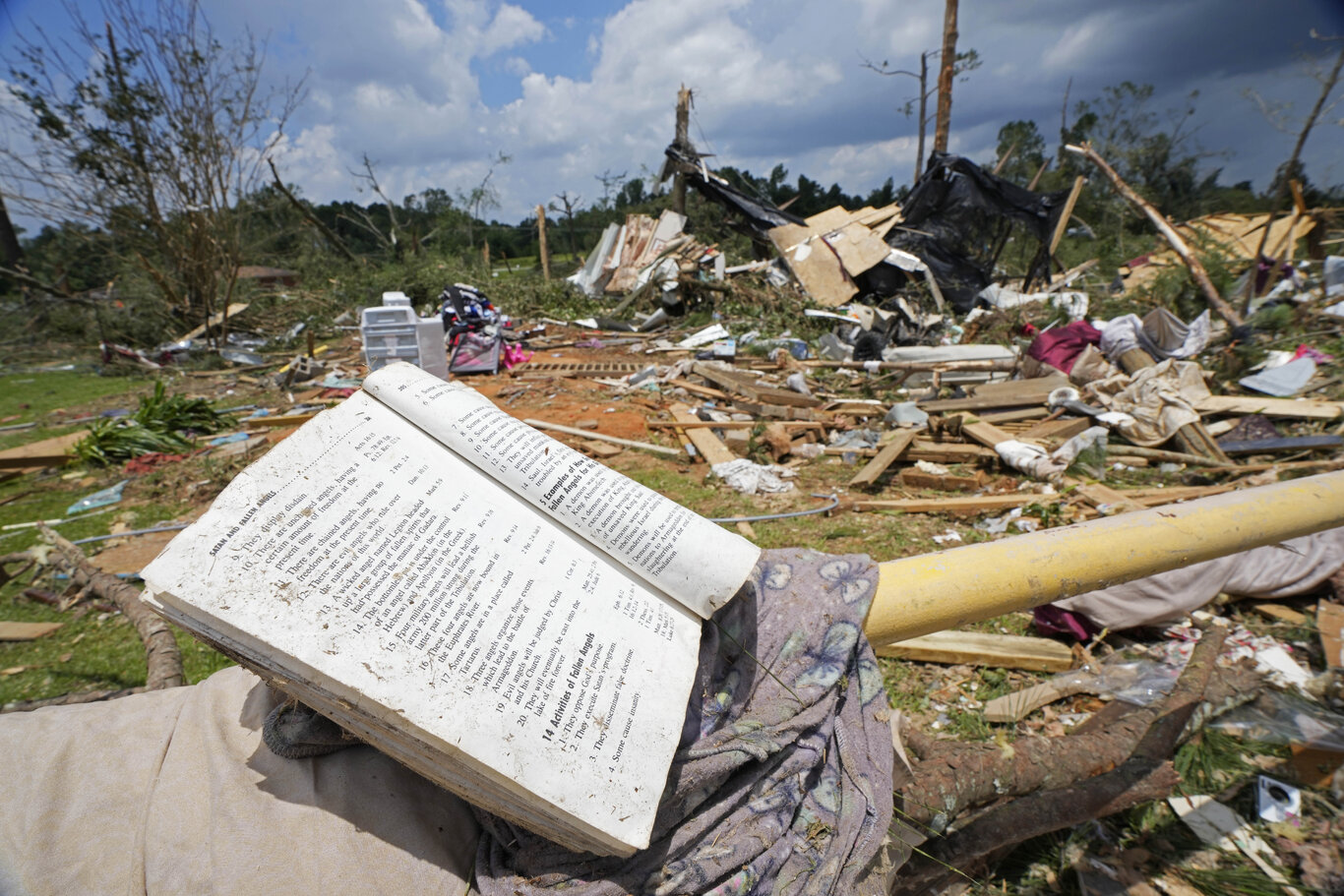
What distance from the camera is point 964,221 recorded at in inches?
475

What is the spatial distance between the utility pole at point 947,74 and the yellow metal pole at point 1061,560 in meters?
14.5

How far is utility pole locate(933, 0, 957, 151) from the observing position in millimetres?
13250

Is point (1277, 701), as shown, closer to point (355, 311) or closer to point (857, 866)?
point (857, 866)

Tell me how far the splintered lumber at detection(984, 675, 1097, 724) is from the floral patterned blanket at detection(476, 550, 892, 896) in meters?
1.59

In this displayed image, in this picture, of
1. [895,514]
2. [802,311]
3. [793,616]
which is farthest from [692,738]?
[802,311]

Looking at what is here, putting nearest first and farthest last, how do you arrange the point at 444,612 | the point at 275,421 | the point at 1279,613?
the point at 444,612 → the point at 1279,613 → the point at 275,421

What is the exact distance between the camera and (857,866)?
1.01 meters

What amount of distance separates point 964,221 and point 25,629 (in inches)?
556

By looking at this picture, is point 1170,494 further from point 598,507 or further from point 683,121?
Result: point 683,121

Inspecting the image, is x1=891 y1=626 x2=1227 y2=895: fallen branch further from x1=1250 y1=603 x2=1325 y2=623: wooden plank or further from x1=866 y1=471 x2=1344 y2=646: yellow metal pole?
x1=1250 y1=603 x2=1325 y2=623: wooden plank

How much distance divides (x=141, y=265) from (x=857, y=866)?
1443cm

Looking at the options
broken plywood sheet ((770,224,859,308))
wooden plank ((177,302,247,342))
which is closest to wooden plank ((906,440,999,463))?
broken plywood sheet ((770,224,859,308))

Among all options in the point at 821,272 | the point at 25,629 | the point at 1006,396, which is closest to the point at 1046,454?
the point at 1006,396

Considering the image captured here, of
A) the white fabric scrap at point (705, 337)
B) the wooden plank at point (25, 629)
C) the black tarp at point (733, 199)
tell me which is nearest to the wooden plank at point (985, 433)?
the white fabric scrap at point (705, 337)
